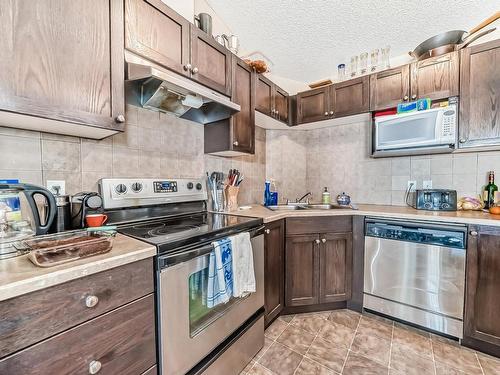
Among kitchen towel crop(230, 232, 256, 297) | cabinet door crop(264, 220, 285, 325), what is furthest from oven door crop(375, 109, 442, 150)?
kitchen towel crop(230, 232, 256, 297)

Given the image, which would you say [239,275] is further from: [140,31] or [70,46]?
[140,31]

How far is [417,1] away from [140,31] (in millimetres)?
2033

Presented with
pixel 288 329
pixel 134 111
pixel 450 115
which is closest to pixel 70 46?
pixel 134 111

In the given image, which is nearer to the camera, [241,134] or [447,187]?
[241,134]

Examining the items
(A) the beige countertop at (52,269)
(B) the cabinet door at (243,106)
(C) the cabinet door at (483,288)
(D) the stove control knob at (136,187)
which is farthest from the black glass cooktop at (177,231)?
(C) the cabinet door at (483,288)

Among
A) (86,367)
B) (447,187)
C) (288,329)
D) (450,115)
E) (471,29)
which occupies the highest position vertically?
(471,29)

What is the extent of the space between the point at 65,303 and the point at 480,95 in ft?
9.02

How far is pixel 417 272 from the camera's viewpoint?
5.65 feet

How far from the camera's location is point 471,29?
196cm

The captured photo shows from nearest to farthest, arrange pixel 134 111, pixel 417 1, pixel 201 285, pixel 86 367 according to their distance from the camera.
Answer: pixel 86 367 < pixel 201 285 < pixel 134 111 < pixel 417 1

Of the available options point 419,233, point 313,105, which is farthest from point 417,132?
point 313,105

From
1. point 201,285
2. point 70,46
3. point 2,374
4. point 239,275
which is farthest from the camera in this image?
point 239,275

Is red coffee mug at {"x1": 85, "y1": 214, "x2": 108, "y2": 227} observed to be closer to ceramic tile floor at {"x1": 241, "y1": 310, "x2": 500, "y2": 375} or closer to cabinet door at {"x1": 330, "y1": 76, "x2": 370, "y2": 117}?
ceramic tile floor at {"x1": 241, "y1": 310, "x2": 500, "y2": 375}

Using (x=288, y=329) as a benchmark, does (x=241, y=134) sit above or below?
above
